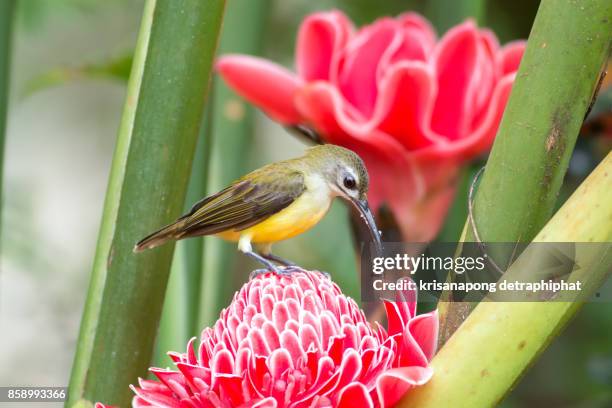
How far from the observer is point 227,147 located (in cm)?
42

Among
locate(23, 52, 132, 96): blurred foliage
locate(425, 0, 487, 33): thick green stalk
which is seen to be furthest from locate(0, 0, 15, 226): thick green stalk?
locate(425, 0, 487, 33): thick green stalk

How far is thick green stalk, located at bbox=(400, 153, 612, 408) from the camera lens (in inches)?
8.4

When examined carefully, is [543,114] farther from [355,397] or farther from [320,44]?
[320,44]

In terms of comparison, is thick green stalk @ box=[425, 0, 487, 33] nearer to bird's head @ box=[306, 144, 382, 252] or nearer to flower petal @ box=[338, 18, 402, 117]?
flower petal @ box=[338, 18, 402, 117]

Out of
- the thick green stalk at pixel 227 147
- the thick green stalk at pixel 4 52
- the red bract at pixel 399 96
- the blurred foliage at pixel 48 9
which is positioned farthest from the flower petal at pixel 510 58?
the blurred foliage at pixel 48 9

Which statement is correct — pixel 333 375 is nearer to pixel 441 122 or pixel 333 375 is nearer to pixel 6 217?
pixel 441 122

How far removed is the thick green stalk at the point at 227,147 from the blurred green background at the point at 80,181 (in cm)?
3

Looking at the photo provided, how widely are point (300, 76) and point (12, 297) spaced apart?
1.95ft

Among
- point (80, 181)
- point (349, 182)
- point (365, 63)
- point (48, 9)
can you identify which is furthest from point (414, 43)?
point (80, 181)

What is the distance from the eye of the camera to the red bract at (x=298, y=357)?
0.22m

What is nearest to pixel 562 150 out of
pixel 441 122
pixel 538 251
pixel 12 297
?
pixel 538 251

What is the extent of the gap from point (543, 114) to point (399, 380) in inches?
3.1

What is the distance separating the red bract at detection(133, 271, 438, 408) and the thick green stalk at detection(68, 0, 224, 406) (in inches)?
1.7

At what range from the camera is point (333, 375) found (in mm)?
220
